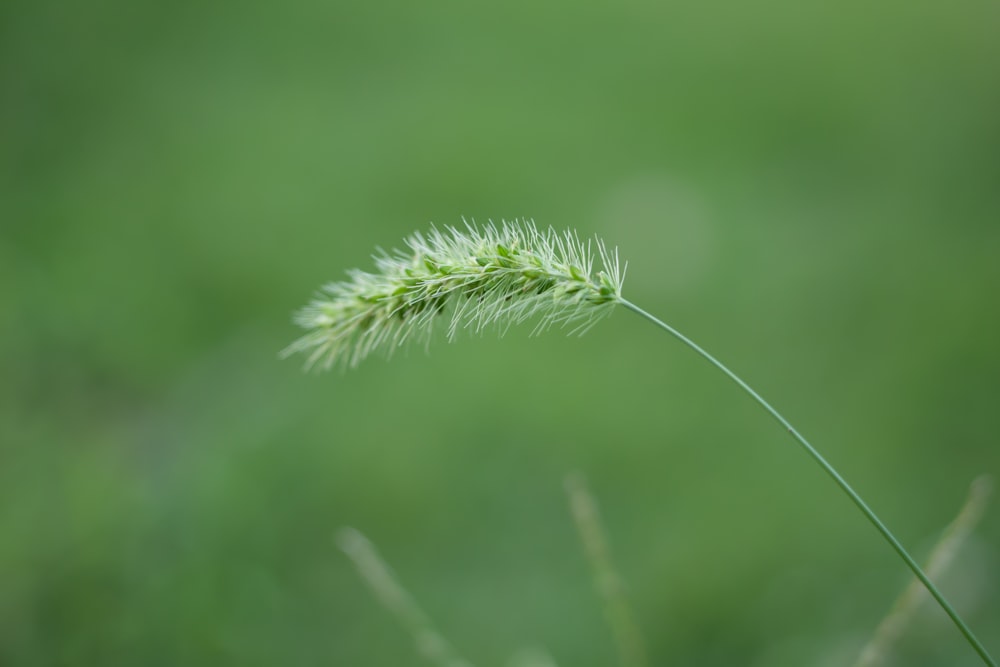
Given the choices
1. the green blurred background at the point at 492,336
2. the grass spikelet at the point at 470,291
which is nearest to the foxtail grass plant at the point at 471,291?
the grass spikelet at the point at 470,291

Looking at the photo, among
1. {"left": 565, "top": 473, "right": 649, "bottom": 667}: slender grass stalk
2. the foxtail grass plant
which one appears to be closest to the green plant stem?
the foxtail grass plant

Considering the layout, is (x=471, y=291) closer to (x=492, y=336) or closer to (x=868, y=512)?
(x=868, y=512)

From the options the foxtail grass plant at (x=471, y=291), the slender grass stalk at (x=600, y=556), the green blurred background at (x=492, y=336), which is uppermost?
the green blurred background at (x=492, y=336)

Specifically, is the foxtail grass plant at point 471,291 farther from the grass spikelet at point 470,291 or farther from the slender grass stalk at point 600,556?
the slender grass stalk at point 600,556

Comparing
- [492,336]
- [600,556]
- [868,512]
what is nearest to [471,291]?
[600,556]

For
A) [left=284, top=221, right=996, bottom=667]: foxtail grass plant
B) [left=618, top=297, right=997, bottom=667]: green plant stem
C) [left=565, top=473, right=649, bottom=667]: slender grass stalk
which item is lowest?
[left=618, top=297, right=997, bottom=667]: green plant stem

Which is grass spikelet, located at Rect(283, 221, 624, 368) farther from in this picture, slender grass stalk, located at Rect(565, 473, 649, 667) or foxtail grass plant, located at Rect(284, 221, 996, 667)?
slender grass stalk, located at Rect(565, 473, 649, 667)

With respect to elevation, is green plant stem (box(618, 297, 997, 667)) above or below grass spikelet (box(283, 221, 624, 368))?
below

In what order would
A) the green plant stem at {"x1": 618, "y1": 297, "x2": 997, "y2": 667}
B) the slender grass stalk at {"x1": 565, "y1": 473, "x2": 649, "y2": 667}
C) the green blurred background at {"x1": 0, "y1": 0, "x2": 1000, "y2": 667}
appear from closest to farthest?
1. the green plant stem at {"x1": 618, "y1": 297, "x2": 997, "y2": 667}
2. the slender grass stalk at {"x1": 565, "y1": 473, "x2": 649, "y2": 667}
3. the green blurred background at {"x1": 0, "y1": 0, "x2": 1000, "y2": 667}

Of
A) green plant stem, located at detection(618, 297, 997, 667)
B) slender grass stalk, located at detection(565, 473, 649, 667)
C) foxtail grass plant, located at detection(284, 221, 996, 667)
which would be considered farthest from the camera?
slender grass stalk, located at detection(565, 473, 649, 667)

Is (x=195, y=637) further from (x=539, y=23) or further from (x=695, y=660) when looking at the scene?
(x=539, y=23)
